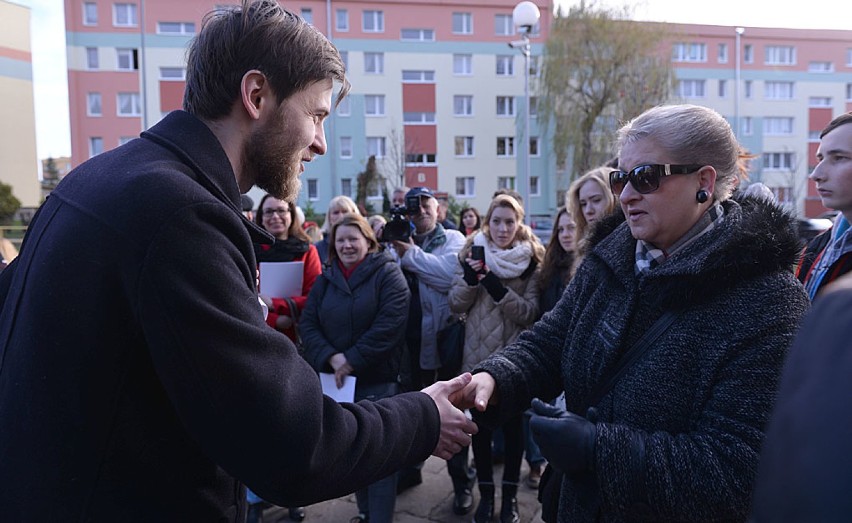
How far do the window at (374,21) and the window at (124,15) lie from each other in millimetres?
12291

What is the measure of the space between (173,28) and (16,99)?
23.0 meters

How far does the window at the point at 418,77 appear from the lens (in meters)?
34.6

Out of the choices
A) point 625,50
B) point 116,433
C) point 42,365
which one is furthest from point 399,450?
point 625,50

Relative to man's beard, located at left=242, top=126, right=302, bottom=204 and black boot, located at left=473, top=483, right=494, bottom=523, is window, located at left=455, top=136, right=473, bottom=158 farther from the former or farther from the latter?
man's beard, located at left=242, top=126, right=302, bottom=204

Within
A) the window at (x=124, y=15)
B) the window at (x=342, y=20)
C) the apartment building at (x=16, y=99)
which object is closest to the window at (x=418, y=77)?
the window at (x=342, y=20)

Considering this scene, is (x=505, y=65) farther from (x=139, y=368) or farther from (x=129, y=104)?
(x=139, y=368)

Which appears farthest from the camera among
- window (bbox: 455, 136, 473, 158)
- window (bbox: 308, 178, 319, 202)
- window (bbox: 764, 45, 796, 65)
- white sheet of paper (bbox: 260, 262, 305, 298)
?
window (bbox: 764, 45, 796, 65)

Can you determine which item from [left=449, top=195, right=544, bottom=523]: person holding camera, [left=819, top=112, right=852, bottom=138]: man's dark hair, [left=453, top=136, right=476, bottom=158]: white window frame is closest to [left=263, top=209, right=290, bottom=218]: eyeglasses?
[left=449, top=195, right=544, bottom=523]: person holding camera

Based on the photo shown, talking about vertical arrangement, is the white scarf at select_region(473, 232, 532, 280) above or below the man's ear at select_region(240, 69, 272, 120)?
below

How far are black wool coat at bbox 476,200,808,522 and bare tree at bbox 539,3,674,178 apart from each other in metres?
26.9

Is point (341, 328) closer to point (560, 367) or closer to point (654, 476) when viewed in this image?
point (560, 367)

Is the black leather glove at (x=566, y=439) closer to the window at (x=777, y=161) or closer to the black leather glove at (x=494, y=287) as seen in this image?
the black leather glove at (x=494, y=287)

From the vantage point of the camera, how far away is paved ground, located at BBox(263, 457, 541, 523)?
4.21 meters

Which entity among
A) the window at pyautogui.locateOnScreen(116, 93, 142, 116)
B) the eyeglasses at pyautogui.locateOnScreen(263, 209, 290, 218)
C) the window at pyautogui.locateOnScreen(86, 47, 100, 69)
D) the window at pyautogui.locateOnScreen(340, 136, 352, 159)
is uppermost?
the window at pyautogui.locateOnScreen(86, 47, 100, 69)
